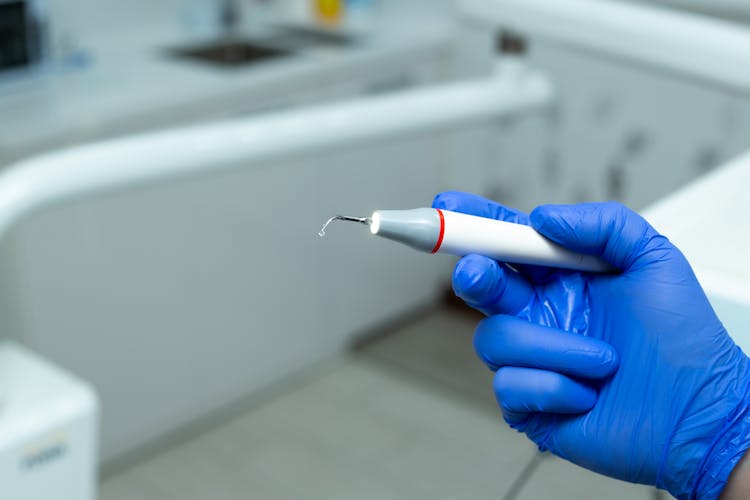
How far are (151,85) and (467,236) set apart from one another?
6.04 ft

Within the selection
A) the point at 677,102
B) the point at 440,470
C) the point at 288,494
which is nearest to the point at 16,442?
the point at 288,494

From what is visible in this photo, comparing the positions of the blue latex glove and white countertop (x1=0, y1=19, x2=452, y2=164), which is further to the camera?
white countertop (x1=0, y1=19, x2=452, y2=164)

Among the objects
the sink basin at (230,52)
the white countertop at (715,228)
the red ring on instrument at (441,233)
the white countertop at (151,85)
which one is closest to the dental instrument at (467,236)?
the red ring on instrument at (441,233)

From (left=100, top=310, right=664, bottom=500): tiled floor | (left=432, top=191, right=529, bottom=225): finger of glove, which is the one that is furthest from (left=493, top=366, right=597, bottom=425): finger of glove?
(left=100, top=310, right=664, bottom=500): tiled floor

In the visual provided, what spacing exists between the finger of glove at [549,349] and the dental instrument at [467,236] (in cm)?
5

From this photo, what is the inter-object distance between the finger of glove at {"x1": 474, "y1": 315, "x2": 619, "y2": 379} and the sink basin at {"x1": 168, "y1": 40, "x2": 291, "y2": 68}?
2.30 m

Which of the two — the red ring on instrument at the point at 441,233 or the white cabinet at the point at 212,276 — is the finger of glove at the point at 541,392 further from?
the white cabinet at the point at 212,276

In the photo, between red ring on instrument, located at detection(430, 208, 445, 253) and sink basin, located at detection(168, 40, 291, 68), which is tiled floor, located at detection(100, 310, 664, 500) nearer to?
sink basin, located at detection(168, 40, 291, 68)

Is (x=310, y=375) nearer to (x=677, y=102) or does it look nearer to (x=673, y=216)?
(x=677, y=102)

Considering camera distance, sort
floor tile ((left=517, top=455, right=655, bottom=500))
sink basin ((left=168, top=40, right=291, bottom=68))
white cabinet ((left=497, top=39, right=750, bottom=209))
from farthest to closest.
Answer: sink basin ((left=168, top=40, right=291, bottom=68))
white cabinet ((left=497, top=39, right=750, bottom=209))
floor tile ((left=517, top=455, right=655, bottom=500))

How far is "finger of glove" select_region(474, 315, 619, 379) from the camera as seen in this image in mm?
672

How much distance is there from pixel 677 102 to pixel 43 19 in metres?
1.65

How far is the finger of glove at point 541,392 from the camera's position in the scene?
686 mm

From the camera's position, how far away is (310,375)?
270 cm
